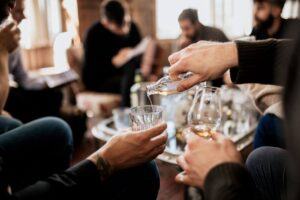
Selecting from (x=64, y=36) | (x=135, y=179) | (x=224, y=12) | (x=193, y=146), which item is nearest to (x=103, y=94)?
(x=64, y=36)

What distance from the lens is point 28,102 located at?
7.86 ft

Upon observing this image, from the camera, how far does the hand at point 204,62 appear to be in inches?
37.4

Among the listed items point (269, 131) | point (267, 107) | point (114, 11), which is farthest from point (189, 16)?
point (114, 11)

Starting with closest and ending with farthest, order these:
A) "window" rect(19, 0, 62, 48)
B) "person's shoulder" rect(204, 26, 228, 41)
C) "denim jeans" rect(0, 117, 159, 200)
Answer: "denim jeans" rect(0, 117, 159, 200) < "person's shoulder" rect(204, 26, 228, 41) < "window" rect(19, 0, 62, 48)

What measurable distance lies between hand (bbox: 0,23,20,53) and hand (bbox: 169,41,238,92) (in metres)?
0.75

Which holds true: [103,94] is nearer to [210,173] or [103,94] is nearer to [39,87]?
[39,87]

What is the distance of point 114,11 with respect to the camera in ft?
11.9

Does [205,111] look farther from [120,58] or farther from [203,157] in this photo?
[120,58]

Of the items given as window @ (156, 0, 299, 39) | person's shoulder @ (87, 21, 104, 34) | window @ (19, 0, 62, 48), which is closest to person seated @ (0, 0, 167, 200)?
person's shoulder @ (87, 21, 104, 34)

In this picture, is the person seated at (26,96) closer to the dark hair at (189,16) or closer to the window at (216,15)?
the dark hair at (189,16)

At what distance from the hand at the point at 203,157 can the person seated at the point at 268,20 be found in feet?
3.49

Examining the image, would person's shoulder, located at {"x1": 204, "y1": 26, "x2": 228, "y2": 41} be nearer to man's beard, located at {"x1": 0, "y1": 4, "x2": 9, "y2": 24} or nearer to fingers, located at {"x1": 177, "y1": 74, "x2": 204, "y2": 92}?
fingers, located at {"x1": 177, "y1": 74, "x2": 204, "y2": 92}

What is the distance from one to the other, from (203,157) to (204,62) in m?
0.31

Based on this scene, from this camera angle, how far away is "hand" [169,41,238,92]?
950 millimetres
